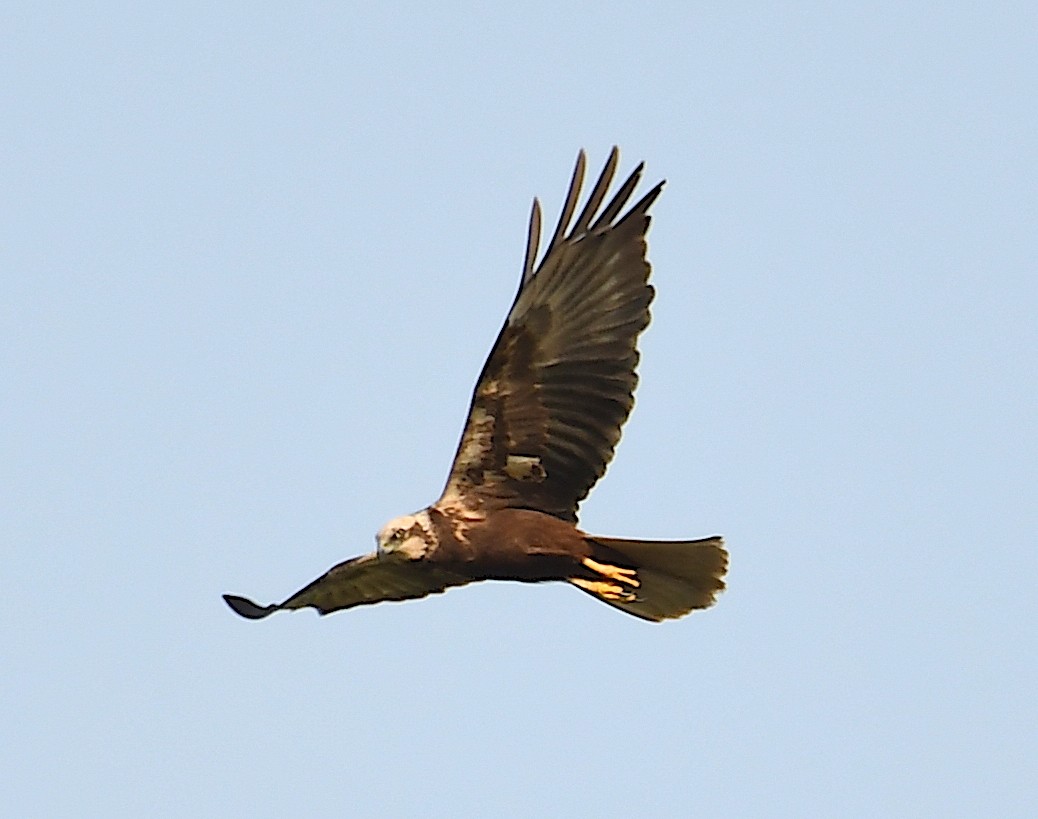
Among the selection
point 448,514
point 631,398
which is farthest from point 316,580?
point 631,398

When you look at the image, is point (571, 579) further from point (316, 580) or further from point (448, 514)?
point (316, 580)

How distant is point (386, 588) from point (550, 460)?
1.53 m

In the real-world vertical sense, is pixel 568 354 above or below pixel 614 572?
above

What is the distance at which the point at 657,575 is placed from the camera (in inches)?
548

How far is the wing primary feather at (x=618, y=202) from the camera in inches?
539

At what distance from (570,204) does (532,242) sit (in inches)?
11.5

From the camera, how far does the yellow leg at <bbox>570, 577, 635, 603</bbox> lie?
13797 millimetres

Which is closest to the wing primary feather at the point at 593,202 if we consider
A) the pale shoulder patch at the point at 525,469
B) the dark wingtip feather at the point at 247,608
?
the pale shoulder patch at the point at 525,469

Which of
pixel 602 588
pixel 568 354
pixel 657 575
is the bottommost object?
pixel 602 588

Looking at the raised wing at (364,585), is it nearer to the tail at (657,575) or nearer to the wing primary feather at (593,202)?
the tail at (657,575)

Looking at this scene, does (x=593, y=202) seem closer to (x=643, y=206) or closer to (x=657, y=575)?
(x=643, y=206)

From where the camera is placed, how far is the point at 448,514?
44.9ft

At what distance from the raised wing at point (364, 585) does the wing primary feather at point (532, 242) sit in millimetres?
1669

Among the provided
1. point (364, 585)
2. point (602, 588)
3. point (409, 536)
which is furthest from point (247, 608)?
point (602, 588)
